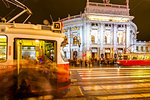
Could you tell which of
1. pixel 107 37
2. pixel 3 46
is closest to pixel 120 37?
pixel 107 37

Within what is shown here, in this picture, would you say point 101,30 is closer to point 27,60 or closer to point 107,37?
point 107,37

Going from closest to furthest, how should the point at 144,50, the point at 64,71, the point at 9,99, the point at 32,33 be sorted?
the point at 9,99
the point at 32,33
the point at 64,71
the point at 144,50

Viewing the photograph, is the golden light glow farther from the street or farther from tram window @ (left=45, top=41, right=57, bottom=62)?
A: tram window @ (left=45, top=41, right=57, bottom=62)

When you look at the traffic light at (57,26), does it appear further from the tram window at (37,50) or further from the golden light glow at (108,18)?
the golden light glow at (108,18)

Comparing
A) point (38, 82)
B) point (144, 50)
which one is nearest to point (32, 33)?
point (38, 82)

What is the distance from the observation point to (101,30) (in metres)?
32.9

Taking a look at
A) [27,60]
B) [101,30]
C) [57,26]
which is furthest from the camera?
[101,30]

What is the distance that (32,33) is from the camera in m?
4.54

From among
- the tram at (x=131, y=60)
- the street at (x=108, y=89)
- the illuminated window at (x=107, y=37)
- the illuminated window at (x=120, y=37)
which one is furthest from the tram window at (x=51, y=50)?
the illuminated window at (x=120, y=37)

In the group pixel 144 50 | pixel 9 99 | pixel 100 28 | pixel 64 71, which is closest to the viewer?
pixel 9 99

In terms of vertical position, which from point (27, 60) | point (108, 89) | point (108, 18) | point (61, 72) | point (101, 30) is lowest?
point (108, 89)

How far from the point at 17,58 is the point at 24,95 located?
1.67 meters

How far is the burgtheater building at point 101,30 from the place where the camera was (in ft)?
105

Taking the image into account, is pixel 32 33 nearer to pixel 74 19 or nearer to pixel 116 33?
pixel 74 19
